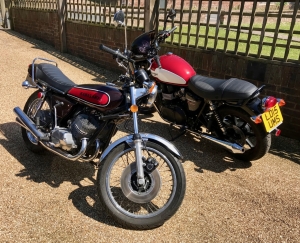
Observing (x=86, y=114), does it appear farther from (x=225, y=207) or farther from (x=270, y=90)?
(x=270, y=90)

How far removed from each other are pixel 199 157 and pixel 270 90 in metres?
1.59

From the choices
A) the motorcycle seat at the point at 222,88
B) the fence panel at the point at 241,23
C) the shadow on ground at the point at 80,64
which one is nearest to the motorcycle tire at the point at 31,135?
the motorcycle seat at the point at 222,88

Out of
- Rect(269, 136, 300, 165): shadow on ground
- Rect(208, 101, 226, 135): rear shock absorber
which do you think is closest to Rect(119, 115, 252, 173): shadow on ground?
Rect(208, 101, 226, 135): rear shock absorber

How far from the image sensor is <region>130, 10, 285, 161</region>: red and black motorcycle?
3.32 metres

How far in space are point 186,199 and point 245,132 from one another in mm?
1170

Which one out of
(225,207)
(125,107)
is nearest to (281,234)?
(225,207)

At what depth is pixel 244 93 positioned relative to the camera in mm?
3275

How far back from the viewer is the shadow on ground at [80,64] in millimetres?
6927

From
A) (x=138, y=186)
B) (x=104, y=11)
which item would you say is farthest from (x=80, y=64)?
(x=138, y=186)

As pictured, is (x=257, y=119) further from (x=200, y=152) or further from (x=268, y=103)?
(x=200, y=152)

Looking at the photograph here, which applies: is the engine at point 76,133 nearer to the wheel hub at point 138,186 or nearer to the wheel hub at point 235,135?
the wheel hub at point 138,186

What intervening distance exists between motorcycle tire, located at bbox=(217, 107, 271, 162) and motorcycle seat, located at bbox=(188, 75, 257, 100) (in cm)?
23

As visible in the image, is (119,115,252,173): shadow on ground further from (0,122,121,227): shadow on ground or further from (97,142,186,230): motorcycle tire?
(97,142,186,230): motorcycle tire

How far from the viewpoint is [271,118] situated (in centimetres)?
330
